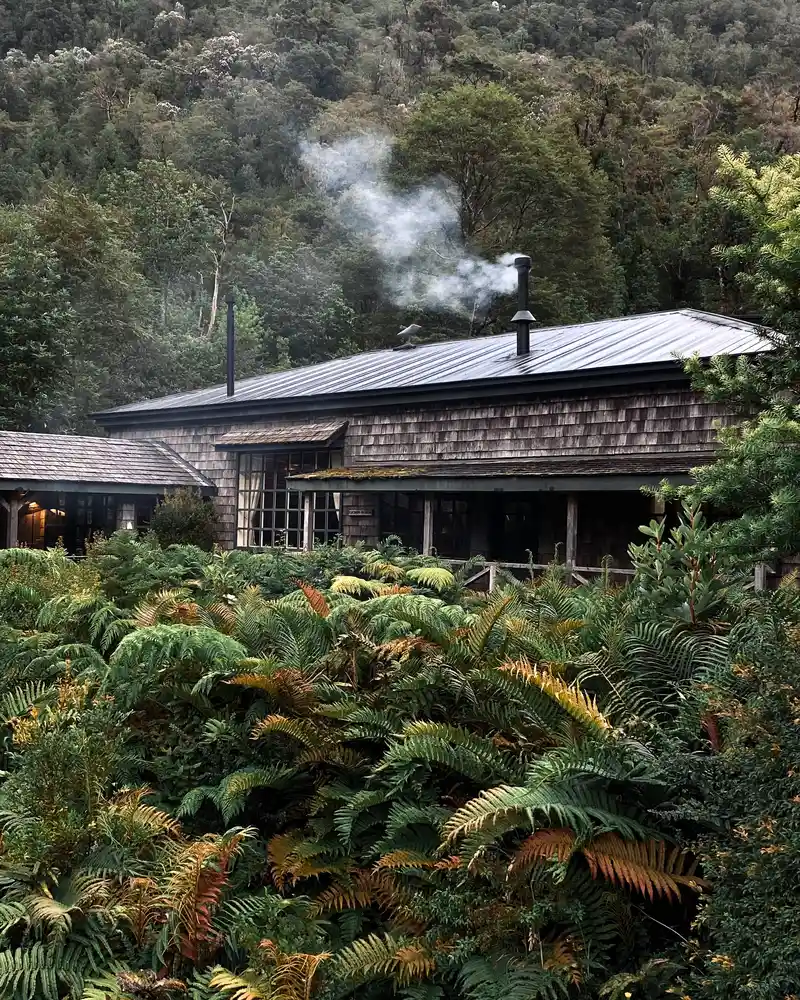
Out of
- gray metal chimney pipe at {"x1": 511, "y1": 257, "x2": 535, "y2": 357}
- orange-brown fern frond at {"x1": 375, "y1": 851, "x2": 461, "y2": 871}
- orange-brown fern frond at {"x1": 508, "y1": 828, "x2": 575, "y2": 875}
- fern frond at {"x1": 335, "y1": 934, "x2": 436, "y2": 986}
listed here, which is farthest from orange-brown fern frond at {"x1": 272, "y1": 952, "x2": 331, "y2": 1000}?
gray metal chimney pipe at {"x1": 511, "y1": 257, "x2": 535, "y2": 357}

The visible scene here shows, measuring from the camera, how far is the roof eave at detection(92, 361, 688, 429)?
15.1m

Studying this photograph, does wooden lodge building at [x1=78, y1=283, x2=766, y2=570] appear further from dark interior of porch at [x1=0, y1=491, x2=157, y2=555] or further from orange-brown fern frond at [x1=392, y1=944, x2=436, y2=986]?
orange-brown fern frond at [x1=392, y1=944, x2=436, y2=986]

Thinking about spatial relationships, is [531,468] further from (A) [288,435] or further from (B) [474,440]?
(A) [288,435]

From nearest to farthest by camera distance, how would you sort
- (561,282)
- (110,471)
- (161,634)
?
(161,634)
(110,471)
(561,282)

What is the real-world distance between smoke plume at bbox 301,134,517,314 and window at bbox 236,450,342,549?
20.7m

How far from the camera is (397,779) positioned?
4.87 meters

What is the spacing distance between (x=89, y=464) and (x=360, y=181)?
3319cm

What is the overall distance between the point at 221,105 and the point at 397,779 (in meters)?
66.3

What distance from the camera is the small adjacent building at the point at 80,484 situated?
20.7 meters

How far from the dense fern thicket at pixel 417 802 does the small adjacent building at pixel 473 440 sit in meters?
8.45

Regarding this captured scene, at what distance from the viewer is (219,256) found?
50.4 metres

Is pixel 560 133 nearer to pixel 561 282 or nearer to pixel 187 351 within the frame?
pixel 561 282

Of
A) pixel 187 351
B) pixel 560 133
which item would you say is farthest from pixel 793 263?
pixel 560 133

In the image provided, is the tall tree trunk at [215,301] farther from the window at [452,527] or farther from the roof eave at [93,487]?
the window at [452,527]
